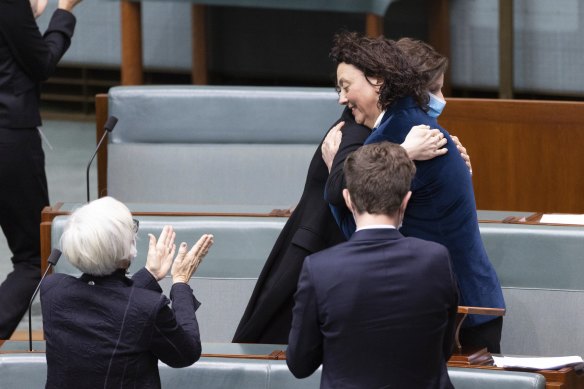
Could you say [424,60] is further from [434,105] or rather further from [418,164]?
[418,164]

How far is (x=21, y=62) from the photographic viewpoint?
387cm

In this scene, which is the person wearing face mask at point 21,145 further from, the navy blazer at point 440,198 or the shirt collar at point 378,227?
the shirt collar at point 378,227

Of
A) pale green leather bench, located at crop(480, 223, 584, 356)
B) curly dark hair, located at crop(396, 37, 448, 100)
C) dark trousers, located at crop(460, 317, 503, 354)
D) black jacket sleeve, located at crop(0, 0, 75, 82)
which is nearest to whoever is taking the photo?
curly dark hair, located at crop(396, 37, 448, 100)

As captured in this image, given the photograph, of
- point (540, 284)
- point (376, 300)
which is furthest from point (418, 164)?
point (540, 284)

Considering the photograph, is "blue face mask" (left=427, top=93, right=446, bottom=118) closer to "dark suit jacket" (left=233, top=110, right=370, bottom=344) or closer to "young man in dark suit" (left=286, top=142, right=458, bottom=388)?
"dark suit jacket" (left=233, top=110, right=370, bottom=344)

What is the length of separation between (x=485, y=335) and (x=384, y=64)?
0.67m

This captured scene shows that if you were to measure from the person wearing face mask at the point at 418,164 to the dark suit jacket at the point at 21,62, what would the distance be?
4.97ft

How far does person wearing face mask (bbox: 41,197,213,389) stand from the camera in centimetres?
229

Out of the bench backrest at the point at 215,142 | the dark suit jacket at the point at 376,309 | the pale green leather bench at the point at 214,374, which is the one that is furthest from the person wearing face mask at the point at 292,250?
the bench backrest at the point at 215,142

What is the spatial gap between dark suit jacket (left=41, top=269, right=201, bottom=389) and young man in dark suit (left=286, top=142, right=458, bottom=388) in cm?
30

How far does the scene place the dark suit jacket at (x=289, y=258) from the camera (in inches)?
110

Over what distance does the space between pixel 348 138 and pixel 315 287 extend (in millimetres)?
624

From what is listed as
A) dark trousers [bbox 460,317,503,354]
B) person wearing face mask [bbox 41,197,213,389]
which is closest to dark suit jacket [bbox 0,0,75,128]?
person wearing face mask [bbox 41,197,213,389]

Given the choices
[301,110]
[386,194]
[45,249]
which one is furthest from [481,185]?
[386,194]
